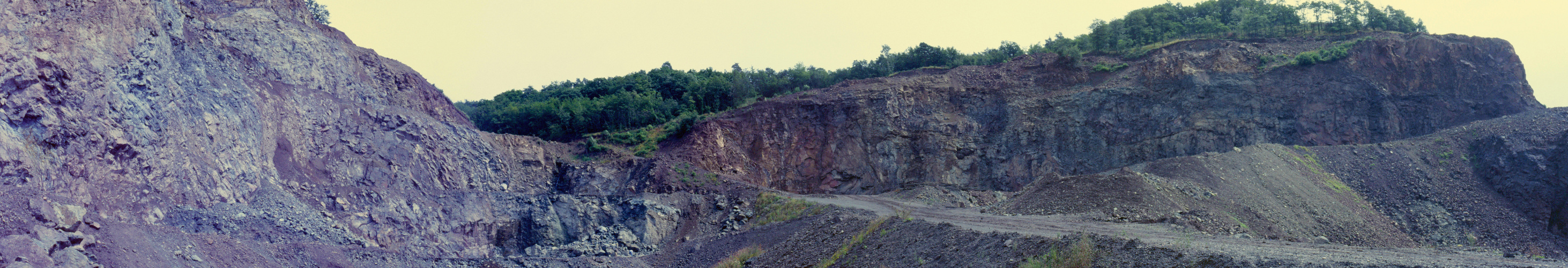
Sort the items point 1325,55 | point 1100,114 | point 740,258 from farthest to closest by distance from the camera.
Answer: point 1100,114
point 1325,55
point 740,258

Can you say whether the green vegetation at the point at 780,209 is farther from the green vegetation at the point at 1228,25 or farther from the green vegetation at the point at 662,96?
the green vegetation at the point at 1228,25

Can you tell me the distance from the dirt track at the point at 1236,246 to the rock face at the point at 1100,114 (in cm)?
1163

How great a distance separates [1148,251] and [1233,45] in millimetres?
32051

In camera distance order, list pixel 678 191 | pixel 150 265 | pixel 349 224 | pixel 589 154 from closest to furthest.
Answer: pixel 150 265
pixel 349 224
pixel 678 191
pixel 589 154

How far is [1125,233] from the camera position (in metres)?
18.2

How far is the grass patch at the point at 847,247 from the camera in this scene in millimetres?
20938

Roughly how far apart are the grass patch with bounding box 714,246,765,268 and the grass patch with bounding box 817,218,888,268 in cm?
362

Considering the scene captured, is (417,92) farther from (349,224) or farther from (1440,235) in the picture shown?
(1440,235)

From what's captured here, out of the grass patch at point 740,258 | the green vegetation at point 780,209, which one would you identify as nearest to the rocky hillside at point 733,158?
the green vegetation at point 780,209

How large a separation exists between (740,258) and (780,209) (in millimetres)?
5502

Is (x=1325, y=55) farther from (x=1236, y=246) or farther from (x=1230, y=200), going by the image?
(x=1236, y=246)

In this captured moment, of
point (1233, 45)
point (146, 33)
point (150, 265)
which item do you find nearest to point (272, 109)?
point (146, 33)

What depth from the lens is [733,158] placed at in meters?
38.3

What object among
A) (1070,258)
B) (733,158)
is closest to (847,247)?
(1070,258)
